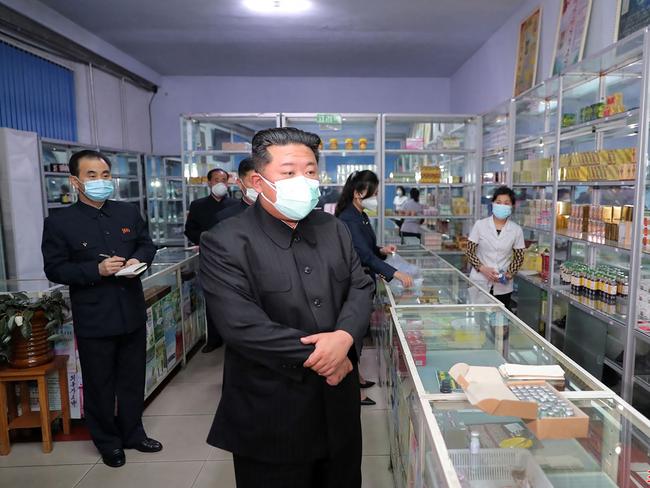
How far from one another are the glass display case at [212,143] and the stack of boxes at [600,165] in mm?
3476

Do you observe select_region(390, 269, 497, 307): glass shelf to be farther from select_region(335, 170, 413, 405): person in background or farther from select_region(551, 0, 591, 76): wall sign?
select_region(551, 0, 591, 76): wall sign

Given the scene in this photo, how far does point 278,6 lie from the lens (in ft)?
17.2

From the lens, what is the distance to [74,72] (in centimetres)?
621

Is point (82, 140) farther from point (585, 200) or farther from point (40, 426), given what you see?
point (585, 200)

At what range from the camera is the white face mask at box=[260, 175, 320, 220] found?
158 centimetres

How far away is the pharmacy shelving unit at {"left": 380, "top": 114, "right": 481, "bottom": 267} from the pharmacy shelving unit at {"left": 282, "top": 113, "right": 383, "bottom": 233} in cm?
19

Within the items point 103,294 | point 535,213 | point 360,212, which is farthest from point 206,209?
point 535,213

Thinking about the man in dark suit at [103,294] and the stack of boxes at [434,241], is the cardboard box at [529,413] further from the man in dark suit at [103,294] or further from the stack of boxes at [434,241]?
the stack of boxes at [434,241]

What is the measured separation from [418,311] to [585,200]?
7.93 feet

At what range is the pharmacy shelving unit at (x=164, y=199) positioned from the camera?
307 inches

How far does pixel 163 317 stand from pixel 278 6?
12.0 feet

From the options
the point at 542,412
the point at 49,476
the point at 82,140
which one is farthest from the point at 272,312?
the point at 82,140

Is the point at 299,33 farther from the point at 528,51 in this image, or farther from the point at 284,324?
the point at 284,324

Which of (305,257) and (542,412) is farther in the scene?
(305,257)
